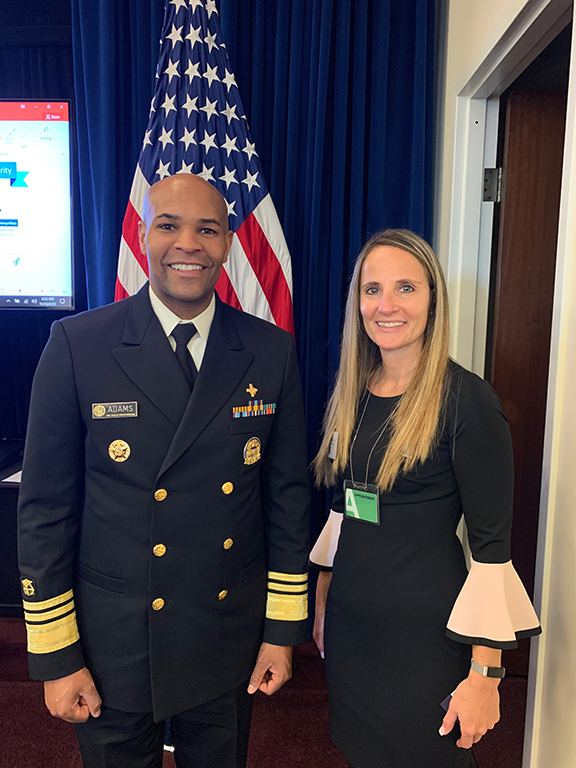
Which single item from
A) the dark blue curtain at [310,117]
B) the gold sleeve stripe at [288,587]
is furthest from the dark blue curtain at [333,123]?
the gold sleeve stripe at [288,587]

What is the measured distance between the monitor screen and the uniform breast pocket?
1433 mm

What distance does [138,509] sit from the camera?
106 cm

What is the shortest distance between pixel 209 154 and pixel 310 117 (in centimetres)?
47

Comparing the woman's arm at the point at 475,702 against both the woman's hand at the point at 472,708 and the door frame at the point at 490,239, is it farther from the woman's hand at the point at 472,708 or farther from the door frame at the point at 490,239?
the door frame at the point at 490,239

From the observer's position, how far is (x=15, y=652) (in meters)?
2.25

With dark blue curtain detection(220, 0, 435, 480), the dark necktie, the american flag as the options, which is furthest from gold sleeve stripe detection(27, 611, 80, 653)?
dark blue curtain detection(220, 0, 435, 480)

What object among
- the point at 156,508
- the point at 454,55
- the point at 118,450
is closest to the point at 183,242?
the point at 118,450

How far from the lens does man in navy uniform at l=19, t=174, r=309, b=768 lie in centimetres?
106

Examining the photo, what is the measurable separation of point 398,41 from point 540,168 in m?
0.89

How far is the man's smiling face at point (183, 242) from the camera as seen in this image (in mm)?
1104

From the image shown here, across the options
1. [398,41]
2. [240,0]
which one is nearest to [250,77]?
[240,0]

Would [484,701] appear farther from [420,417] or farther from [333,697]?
[420,417]

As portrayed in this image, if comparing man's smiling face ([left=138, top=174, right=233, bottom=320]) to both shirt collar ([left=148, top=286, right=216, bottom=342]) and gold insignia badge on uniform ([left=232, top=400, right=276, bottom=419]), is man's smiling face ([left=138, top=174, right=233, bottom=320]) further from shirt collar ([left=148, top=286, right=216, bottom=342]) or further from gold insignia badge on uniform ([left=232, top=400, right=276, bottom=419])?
gold insignia badge on uniform ([left=232, top=400, right=276, bottom=419])

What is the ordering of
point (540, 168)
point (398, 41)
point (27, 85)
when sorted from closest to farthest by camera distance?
1. point (540, 168)
2. point (398, 41)
3. point (27, 85)
